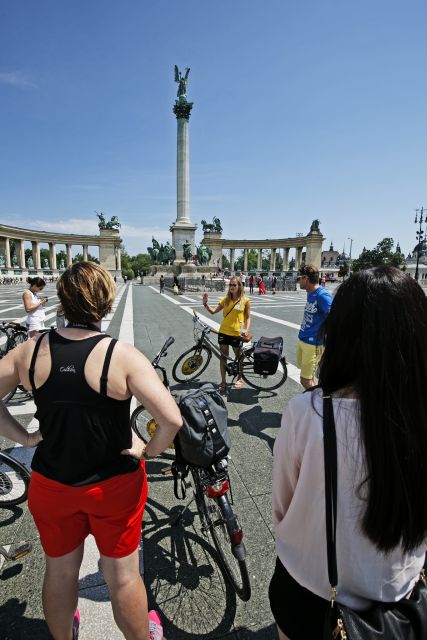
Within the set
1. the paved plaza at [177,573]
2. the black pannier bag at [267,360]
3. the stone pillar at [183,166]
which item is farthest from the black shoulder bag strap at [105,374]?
the stone pillar at [183,166]

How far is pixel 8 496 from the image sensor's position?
120 inches

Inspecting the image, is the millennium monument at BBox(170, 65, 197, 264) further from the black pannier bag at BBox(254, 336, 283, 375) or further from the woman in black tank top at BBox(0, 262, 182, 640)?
the woman in black tank top at BBox(0, 262, 182, 640)

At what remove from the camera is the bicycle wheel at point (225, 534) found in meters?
2.07

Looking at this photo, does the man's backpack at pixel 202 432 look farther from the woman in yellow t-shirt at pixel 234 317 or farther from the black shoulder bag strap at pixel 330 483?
the woman in yellow t-shirt at pixel 234 317

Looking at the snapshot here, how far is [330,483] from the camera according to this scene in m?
1.04

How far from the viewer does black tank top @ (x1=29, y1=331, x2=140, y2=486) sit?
146 centimetres

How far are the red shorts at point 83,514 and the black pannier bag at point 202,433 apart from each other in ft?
1.81

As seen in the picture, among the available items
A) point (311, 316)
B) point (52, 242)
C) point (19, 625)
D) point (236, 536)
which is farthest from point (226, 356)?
point (52, 242)

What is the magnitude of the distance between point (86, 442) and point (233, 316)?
174 inches

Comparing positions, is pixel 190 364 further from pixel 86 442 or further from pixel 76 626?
pixel 86 442

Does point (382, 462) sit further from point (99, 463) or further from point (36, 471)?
point (36, 471)

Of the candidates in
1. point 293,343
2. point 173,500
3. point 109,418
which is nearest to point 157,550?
point 173,500

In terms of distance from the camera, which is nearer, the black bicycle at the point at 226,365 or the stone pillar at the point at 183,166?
the black bicycle at the point at 226,365

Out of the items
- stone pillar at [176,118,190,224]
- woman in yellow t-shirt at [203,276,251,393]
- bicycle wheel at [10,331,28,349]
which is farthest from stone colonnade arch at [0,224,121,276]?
woman in yellow t-shirt at [203,276,251,393]
